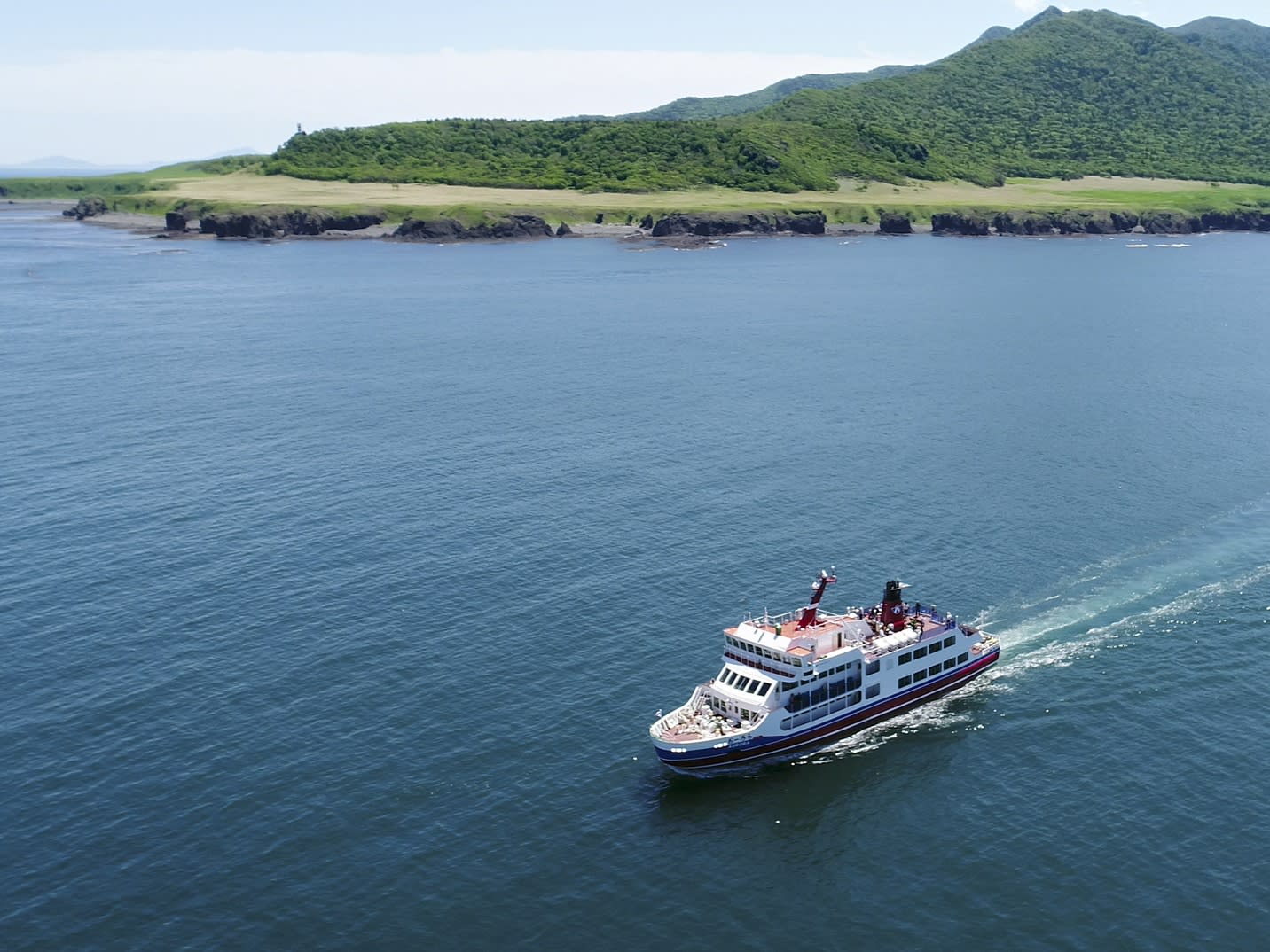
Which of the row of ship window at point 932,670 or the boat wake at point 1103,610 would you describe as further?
the row of ship window at point 932,670

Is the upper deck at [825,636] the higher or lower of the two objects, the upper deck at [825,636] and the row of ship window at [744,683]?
the higher

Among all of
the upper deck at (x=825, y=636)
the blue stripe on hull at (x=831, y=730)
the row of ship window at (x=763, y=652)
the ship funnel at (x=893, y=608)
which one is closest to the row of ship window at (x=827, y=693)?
the blue stripe on hull at (x=831, y=730)

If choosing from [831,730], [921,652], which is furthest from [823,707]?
[921,652]

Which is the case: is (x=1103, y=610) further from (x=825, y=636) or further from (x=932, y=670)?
(x=825, y=636)

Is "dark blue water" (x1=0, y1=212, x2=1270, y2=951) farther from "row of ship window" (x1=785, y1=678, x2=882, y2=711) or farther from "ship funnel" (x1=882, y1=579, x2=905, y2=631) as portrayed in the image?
"ship funnel" (x1=882, y1=579, x2=905, y2=631)

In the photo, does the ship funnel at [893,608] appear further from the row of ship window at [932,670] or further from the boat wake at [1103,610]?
the boat wake at [1103,610]

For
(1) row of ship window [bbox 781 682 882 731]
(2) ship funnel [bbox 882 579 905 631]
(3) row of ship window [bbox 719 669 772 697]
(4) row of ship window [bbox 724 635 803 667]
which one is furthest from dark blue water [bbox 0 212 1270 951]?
(2) ship funnel [bbox 882 579 905 631]

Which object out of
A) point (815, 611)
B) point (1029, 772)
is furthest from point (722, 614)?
point (1029, 772)
